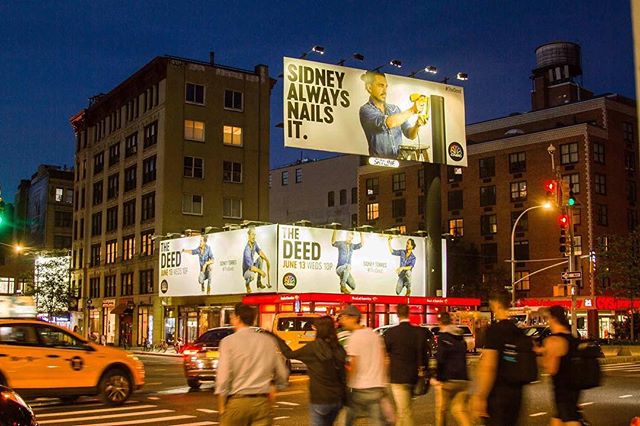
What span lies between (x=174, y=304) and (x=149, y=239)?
8.72 metres

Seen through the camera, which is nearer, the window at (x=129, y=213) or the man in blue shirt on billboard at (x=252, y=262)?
the man in blue shirt on billboard at (x=252, y=262)

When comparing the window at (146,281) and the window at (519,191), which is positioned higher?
the window at (519,191)

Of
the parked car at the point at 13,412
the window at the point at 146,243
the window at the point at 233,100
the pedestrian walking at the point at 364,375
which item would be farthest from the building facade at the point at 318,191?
the parked car at the point at 13,412

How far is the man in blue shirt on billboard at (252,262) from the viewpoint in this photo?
4843cm

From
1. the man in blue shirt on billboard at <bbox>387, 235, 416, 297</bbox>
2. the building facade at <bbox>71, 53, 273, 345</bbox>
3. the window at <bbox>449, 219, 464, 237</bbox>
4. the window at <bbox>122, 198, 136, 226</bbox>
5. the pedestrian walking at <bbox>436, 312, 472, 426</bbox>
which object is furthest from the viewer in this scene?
the window at <bbox>449, 219, 464, 237</bbox>

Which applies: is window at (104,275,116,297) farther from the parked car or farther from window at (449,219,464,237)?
the parked car

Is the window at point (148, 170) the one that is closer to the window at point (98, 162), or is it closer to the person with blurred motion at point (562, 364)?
the window at point (98, 162)

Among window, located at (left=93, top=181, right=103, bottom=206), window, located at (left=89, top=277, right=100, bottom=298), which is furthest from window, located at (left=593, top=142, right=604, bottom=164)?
window, located at (left=89, top=277, right=100, bottom=298)

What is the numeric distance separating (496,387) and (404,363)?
7.24 ft

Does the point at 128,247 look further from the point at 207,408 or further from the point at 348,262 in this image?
the point at 207,408

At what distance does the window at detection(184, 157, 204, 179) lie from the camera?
65750mm

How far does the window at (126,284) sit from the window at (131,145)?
10.3 meters

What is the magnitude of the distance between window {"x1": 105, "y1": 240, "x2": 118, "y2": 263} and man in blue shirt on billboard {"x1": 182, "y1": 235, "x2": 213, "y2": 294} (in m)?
21.7

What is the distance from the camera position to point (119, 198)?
73.4 meters
